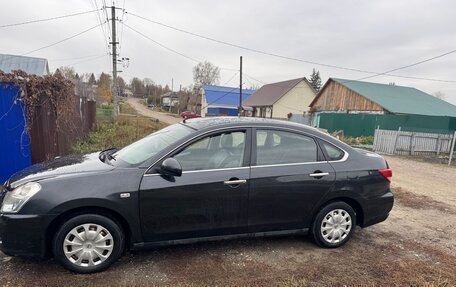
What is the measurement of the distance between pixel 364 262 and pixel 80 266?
3.13m

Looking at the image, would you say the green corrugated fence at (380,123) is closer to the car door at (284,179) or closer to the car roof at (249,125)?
the car roof at (249,125)

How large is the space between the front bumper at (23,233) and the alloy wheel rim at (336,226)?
10.1 feet

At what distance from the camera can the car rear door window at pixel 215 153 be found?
11.4 feet

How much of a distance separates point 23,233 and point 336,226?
3.45 metres

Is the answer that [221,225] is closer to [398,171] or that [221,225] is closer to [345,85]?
[398,171]

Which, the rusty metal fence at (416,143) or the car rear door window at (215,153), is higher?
the car rear door window at (215,153)

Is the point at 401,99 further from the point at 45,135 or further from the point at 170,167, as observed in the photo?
the point at 170,167

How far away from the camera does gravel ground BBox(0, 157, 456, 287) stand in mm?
3139

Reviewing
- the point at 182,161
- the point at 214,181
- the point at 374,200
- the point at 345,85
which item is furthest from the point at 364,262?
the point at 345,85

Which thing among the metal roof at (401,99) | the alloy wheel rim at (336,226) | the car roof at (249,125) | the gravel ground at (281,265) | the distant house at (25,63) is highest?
the distant house at (25,63)

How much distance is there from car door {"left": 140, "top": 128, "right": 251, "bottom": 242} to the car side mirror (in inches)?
2.9

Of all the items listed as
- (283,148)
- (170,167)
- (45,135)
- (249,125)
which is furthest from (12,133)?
(283,148)

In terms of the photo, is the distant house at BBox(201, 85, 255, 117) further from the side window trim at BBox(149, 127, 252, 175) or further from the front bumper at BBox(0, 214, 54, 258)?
the front bumper at BBox(0, 214, 54, 258)

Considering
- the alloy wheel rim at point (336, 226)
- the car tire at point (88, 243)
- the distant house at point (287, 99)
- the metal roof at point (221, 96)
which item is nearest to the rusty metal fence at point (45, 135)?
the car tire at point (88, 243)
